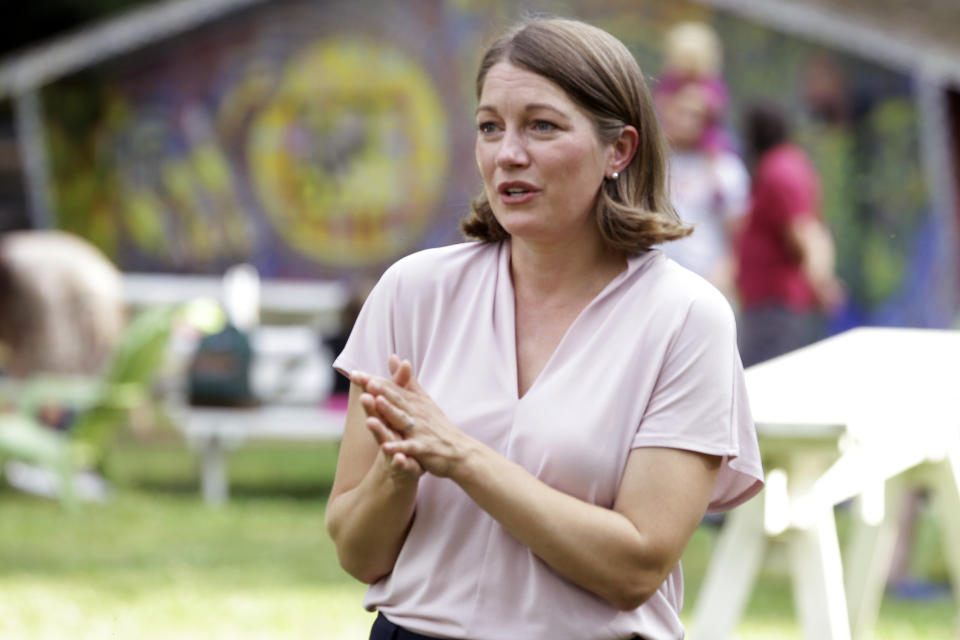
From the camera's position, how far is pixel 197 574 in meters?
6.70

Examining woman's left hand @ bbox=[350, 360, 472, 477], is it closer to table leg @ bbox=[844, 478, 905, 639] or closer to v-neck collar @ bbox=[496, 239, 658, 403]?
v-neck collar @ bbox=[496, 239, 658, 403]

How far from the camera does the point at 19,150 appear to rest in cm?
1428

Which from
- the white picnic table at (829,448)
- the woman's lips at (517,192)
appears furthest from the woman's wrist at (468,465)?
the white picnic table at (829,448)

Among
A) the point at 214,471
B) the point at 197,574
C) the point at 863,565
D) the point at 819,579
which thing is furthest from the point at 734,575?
the point at 214,471

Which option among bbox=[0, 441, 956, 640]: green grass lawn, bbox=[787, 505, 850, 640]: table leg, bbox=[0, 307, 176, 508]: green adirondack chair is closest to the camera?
bbox=[787, 505, 850, 640]: table leg

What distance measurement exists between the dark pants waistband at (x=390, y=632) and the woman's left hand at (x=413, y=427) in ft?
0.98

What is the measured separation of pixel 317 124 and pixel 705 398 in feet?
37.8

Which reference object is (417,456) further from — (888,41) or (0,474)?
(888,41)

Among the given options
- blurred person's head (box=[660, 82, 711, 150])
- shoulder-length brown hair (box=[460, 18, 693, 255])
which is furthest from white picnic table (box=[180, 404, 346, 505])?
shoulder-length brown hair (box=[460, 18, 693, 255])

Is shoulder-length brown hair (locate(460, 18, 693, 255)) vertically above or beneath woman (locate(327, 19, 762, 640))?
above

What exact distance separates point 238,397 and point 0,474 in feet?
5.52

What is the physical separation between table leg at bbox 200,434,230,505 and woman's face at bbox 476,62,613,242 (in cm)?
689

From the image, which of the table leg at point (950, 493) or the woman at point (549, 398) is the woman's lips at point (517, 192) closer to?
the woman at point (549, 398)

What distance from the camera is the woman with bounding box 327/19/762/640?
2.33 m
